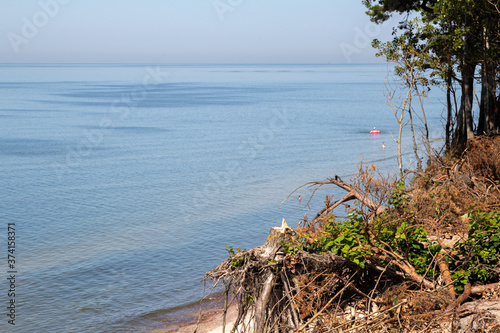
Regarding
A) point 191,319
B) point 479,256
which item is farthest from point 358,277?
point 191,319

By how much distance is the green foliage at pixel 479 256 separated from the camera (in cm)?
812

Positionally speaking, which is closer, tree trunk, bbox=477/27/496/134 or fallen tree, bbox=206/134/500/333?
fallen tree, bbox=206/134/500/333

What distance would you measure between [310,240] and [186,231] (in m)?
15.1

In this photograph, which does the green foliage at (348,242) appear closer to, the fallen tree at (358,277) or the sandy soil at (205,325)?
the fallen tree at (358,277)

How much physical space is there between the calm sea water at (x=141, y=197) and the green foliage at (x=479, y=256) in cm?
928

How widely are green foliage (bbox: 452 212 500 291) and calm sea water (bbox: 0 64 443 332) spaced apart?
30.4ft

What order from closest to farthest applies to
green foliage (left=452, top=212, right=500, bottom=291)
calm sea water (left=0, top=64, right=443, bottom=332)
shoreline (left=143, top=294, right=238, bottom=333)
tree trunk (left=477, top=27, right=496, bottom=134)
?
green foliage (left=452, top=212, right=500, bottom=291), shoreline (left=143, top=294, right=238, bottom=333), calm sea water (left=0, top=64, right=443, bottom=332), tree trunk (left=477, top=27, right=496, bottom=134)

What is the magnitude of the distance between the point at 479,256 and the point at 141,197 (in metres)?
22.5

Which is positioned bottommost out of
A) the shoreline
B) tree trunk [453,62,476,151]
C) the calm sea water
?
the shoreline

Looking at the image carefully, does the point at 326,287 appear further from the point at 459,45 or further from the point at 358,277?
the point at 459,45

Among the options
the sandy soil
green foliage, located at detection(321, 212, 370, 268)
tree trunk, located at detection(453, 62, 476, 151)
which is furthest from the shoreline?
tree trunk, located at detection(453, 62, 476, 151)

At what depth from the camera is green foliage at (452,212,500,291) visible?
26.7 feet

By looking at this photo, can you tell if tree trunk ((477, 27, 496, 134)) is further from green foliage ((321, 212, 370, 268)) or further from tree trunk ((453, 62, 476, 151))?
green foliage ((321, 212, 370, 268))

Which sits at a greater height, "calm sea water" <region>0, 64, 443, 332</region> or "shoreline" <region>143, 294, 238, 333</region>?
"calm sea water" <region>0, 64, 443, 332</region>
